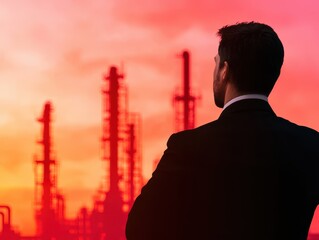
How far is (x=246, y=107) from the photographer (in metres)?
1.90

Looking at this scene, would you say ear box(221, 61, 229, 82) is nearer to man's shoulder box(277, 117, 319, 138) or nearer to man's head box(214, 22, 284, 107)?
man's head box(214, 22, 284, 107)

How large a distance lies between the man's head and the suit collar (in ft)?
0.10

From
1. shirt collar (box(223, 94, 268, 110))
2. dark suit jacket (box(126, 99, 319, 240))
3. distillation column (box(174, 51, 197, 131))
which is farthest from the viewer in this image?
distillation column (box(174, 51, 197, 131))

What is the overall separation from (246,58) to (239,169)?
0.93ft

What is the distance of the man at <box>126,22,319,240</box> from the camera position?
1.80 m

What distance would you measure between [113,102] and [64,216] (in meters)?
8.66

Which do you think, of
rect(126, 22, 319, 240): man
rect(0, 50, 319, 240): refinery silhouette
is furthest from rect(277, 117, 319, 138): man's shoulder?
rect(0, 50, 319, 240): refinery silhouette

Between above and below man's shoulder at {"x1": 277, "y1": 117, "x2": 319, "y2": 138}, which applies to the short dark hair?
above

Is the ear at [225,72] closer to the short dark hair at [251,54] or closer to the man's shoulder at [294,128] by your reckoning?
the short dark hair at [251,54]

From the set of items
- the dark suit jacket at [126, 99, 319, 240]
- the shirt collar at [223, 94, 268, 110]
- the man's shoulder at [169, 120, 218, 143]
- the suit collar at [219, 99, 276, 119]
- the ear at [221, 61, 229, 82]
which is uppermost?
→ the ear at [221, 61, 229, 82]

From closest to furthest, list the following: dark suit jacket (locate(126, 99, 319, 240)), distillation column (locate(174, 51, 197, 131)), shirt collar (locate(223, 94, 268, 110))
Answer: dark suit jacket (locate(126, 99, 319, 240)), shirt collar (locate(223, 94, 268, 110)), distillation column (locate(174, 51, 197, 131))

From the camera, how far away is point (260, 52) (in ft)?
6.31

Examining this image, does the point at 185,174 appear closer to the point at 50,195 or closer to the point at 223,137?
the point at 223,137

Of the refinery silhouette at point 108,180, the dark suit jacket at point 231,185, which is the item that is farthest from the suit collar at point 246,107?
the refinery silhouette at point 108,180
